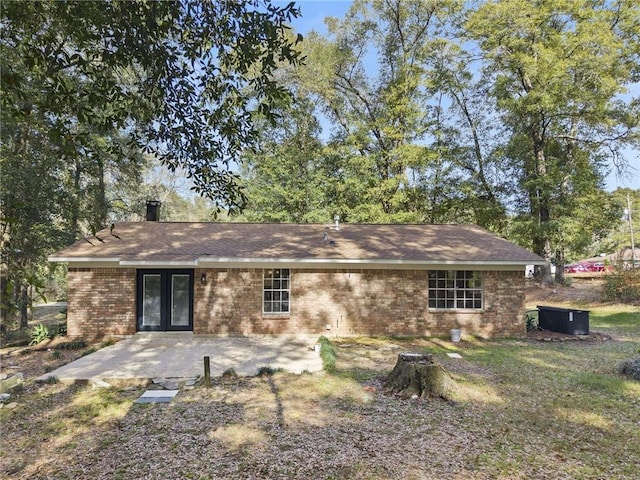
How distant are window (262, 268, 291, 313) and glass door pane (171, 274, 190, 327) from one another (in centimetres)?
229

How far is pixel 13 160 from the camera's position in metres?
14.2

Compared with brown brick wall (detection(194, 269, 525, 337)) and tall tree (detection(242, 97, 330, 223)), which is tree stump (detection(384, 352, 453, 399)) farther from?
tall tree (detection(242, 97, 330, 223))

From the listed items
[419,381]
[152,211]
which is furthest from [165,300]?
[419,381]

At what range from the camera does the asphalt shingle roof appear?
38.4ft

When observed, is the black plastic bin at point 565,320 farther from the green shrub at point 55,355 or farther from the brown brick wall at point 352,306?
the green shrub at point 55,355

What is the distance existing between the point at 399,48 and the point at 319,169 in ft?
30.8

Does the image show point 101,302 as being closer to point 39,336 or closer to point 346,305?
point 39,336

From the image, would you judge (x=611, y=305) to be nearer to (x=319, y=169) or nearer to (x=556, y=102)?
(x=556, y=102)

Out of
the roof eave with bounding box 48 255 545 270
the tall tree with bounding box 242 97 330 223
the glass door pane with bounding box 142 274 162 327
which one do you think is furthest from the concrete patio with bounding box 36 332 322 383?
the tall tree with bounding box 242 97 330 223

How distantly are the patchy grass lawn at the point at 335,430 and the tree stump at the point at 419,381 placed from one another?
20cm

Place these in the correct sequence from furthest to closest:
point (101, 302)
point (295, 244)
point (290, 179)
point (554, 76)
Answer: point (290, 179), point (554, 76), point (295, 244), point (101, 302)

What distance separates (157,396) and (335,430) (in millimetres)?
3173

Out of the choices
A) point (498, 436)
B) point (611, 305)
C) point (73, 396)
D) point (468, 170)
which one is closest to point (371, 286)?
Answer: point (498, 436)

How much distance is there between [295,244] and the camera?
13.1 metres
